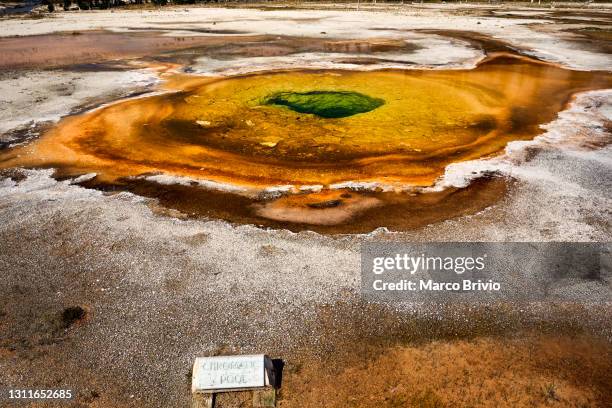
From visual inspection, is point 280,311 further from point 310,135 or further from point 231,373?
point 310,135

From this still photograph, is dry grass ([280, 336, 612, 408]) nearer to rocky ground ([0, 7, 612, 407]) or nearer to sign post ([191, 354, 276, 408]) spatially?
rocky ground ([0, 7, 612, 407])

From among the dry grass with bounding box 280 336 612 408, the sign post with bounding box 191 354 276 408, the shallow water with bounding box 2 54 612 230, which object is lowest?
the dry grass with bounding box 280 336 612 408

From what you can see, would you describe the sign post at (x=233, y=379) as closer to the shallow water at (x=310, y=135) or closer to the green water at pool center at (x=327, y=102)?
the shallow water at (x=310, y=135)

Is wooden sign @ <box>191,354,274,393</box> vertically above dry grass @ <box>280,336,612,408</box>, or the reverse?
wooden sign @ <box>191,354,274,393</box>

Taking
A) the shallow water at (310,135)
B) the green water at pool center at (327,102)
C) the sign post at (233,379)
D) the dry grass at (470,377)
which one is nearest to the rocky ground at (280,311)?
the dry grass at (470,377)

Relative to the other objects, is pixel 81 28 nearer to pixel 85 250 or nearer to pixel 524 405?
pixel 85 250

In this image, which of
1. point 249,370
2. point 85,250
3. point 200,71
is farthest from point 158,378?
point 200,71

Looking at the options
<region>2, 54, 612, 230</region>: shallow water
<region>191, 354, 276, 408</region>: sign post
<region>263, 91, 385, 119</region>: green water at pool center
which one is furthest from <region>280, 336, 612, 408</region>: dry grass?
<region>263, 91, 385, 119</region>: green water at pool center
